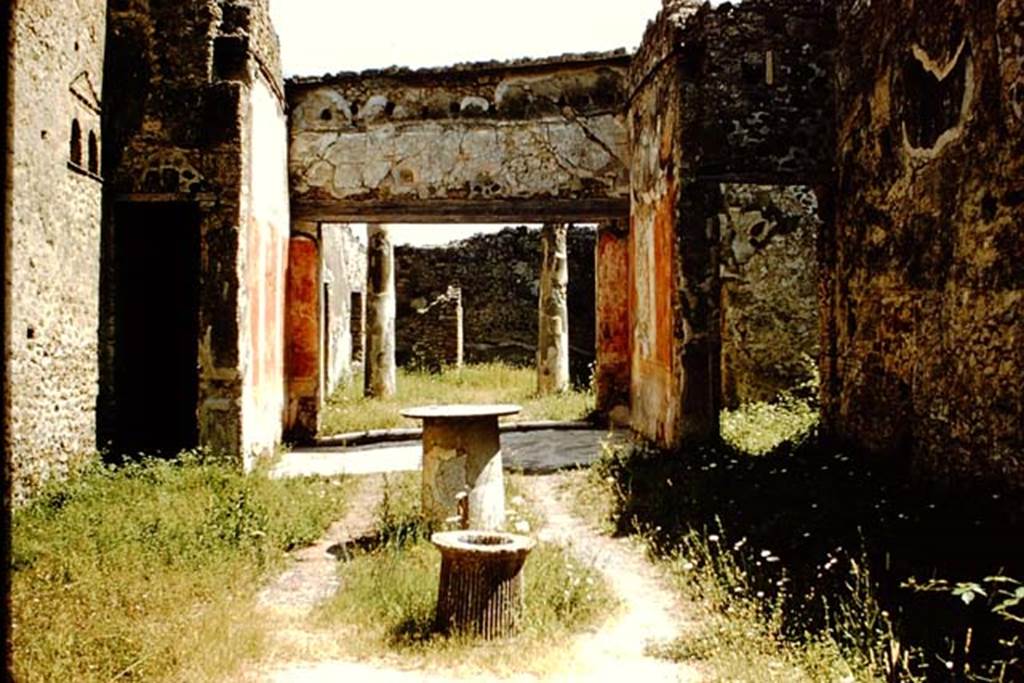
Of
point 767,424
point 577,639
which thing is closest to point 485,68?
point 767,424

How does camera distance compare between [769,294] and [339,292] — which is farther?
[339,292]

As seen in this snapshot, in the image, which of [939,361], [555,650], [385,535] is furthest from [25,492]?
[939,361]

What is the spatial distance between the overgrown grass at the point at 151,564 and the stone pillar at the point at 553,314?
7.64 metres

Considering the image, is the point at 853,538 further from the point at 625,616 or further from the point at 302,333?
the point at 302,333

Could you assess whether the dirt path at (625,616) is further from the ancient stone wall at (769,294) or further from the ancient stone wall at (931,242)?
the ancient stone wall at (769,294)

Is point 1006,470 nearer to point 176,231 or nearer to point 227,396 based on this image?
point 227,396

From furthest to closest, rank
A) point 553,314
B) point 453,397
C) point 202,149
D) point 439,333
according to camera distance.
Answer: point 439,333
point 553,314
point 453,397
point 202,149

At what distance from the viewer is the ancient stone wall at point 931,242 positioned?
5.10m

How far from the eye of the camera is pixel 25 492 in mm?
6203

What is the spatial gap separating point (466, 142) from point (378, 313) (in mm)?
5271

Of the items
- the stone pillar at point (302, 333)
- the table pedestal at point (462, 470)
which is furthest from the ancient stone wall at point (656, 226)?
the stone pillar at point (302, 333)

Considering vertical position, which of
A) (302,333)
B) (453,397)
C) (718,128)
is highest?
(718,128)

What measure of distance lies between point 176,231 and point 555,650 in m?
6.49

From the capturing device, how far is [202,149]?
7859mm
